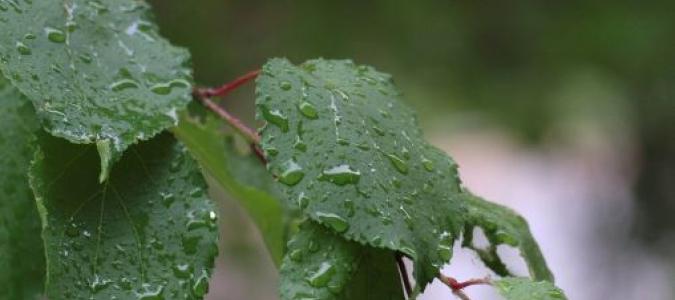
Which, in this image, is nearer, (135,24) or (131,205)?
(131,205)

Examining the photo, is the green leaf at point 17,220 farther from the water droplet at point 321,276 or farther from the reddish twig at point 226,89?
the water droplet at point 321,276

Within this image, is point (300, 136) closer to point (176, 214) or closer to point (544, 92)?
point (176, 214)

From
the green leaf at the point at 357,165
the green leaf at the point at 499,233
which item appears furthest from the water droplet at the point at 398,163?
the green leaf at the point at 499,233

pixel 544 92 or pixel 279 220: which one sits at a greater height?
pixel 544 92

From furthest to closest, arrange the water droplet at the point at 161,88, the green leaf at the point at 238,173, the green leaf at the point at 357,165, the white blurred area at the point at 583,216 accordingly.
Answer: the white blurred area at the point at 583,216, the green leaf at the point at 238,173, the water droplet at the point at 161,88, the green leaf at the point at 357,165

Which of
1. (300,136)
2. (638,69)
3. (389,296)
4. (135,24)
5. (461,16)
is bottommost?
(389,296)

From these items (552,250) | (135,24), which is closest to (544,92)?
(552,250)
